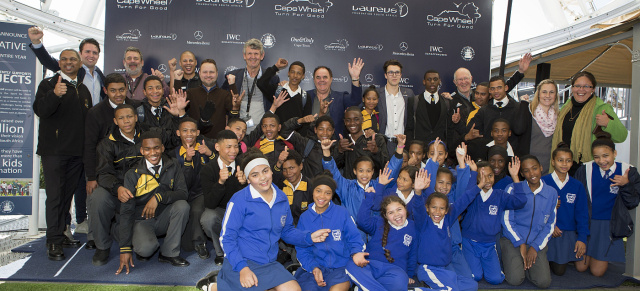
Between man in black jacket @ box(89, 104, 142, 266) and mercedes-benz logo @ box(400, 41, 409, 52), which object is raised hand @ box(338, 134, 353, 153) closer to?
man in black jacket @ box(89, 104, 142, 266)

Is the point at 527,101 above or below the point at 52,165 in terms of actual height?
above

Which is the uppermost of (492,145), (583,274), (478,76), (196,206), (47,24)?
(47,24)

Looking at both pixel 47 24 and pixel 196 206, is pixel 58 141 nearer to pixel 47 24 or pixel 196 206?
pixel 196 206

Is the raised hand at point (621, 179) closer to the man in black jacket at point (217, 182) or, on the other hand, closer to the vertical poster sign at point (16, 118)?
the man in black jacket at point (217, 182)

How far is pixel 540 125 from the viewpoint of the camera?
5.45 m

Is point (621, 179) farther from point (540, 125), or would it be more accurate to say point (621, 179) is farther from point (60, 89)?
point (60, 89)

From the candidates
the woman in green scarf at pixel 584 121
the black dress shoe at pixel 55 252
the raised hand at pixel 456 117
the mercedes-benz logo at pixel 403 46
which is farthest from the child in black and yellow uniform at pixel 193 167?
the woman in green scarf at pixel 584 121

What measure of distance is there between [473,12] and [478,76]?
1.03 meters

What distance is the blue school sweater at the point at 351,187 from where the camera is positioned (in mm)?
4375

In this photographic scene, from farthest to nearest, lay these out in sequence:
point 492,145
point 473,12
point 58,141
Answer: point 473,12 < point 492,145 < point 58,141

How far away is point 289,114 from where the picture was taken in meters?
5.59

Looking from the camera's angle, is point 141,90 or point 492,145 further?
point 141,90

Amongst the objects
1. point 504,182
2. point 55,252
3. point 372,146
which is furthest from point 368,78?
point 55,252

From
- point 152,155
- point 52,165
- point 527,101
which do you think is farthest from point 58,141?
point 527,101
